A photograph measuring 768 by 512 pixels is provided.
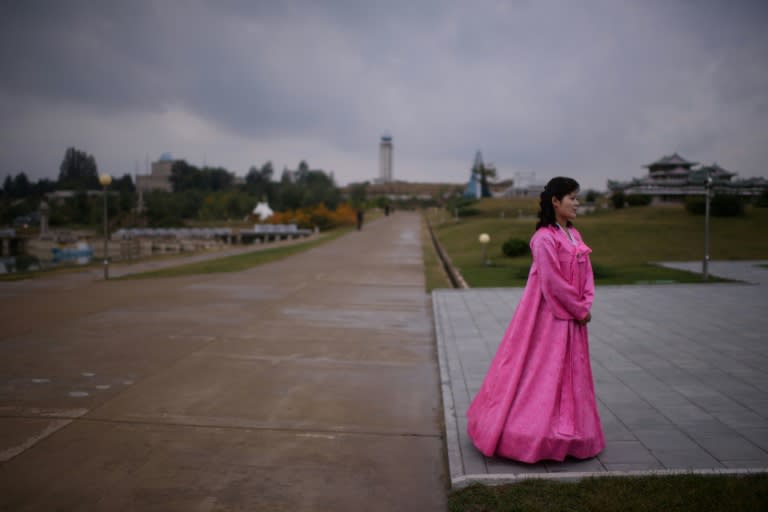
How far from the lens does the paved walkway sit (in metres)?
3.68

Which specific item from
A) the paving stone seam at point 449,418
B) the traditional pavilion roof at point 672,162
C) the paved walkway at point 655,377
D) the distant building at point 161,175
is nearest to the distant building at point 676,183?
the traditional pavilion roof at point 672,162

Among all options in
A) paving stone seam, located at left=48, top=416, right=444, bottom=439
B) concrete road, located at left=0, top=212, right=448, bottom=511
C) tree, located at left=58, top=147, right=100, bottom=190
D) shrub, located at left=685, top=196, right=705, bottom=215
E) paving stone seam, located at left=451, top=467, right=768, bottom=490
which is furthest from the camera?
tree, located at left=58, top=147, right=100, bottom=190

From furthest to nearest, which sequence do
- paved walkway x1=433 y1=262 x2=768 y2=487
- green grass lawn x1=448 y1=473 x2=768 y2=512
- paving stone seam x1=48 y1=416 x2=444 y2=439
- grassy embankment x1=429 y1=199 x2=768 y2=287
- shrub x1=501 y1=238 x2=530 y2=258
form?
shrub x1=501 y1=238 x2=530 y2=258
grassy embankment x1=429 y1=199 x2=768 y2=287
paving stone seam x1=48 y1=416 x2=444 y2=439
paved walkway x1=433 y1=262 x2=768 y2=487
green grass lawn x1=448 y1=473 x2=768 y2=512

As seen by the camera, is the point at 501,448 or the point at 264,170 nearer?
the point at 501,448

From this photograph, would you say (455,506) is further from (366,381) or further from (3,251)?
(3,251)

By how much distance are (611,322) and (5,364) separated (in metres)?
8.03

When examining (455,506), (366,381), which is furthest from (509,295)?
(455,506)

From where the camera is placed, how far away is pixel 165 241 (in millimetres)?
48969

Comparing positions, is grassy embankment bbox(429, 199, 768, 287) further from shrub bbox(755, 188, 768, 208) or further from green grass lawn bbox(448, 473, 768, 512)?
green grass lawn bbox(448, 473, 768, 512)

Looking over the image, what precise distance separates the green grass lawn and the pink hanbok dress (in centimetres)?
29

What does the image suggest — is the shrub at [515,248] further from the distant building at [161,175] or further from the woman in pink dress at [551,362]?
the distant building at [161,175]

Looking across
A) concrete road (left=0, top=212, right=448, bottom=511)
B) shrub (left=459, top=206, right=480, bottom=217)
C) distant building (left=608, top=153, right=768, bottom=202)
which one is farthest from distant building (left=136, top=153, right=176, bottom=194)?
concrete road (left=0, top=212, right=448, bottom=511)

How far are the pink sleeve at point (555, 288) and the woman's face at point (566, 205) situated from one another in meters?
0.23

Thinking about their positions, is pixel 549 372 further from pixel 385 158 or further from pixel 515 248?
pixel 385 158
